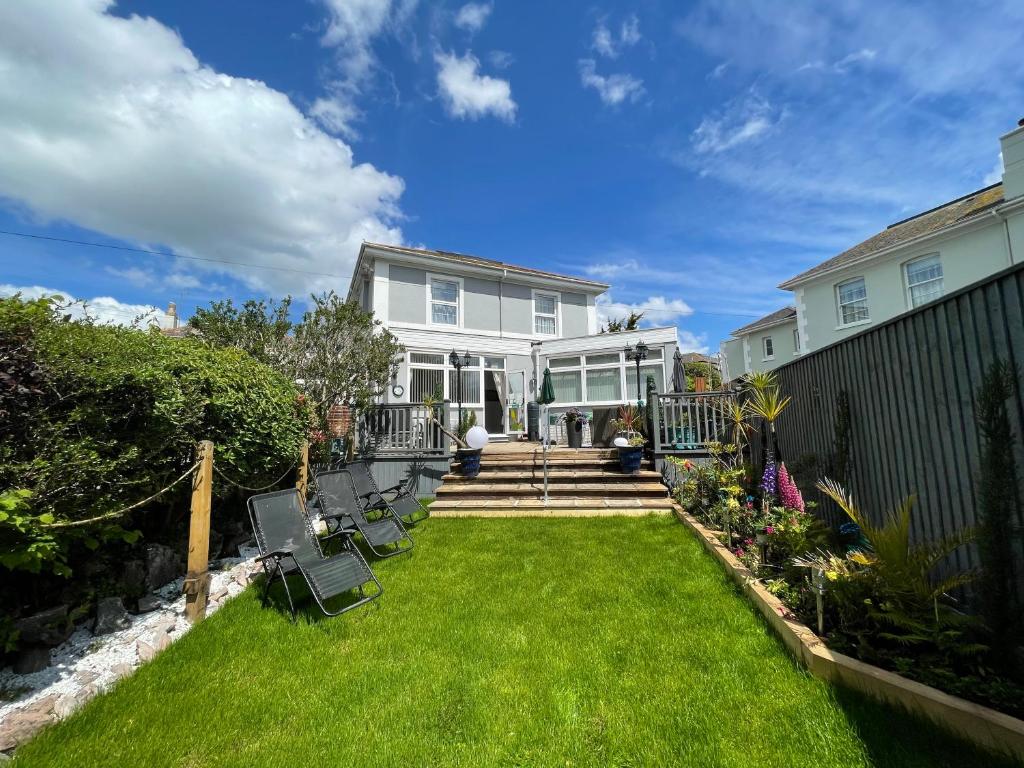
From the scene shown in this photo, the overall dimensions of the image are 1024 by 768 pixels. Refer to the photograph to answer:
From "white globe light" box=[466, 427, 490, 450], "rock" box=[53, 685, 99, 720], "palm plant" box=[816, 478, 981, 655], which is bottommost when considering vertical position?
"rock" box=[53, 685, 99, 720]

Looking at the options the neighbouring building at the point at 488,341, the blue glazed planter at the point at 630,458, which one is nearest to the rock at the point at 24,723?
the blue glazed planter at the point at 630,458

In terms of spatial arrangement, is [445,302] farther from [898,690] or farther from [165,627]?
[898,690]

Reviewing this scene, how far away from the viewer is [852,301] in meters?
14.9

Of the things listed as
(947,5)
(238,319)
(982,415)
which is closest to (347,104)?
(238,319)

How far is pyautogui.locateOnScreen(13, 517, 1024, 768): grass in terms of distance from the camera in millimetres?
1939

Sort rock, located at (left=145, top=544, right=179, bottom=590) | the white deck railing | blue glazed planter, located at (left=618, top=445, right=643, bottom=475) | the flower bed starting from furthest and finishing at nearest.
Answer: the white deck railing
blue glazed planter, located at (left=618, top=445, right=643, bottom=475)
rock, located at (left=145, top=544, right=179, bottom=590)
the flower bed

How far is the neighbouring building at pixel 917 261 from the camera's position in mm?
10953

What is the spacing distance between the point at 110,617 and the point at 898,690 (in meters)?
5.43

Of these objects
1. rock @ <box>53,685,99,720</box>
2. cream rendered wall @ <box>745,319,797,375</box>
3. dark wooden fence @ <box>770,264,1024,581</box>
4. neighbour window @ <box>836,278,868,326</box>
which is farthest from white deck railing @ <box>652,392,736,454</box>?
cream rendered wall @ <box>745,319,797,375</box>

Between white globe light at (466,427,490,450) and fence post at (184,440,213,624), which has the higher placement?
white globe light at (466,427,490,450)

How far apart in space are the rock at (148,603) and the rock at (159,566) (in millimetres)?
146

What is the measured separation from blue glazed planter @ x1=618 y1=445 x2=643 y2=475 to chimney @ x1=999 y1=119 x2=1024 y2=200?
41.8ft

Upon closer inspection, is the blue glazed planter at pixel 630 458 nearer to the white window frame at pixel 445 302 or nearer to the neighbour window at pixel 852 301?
the white window frame at pixel 445 302

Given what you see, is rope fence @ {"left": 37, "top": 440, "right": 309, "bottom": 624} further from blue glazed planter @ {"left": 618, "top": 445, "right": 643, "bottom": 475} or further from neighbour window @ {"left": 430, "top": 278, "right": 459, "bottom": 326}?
neighbour window @ {"left": 430, "top": 278, "right": 459, "bottom": 326}
